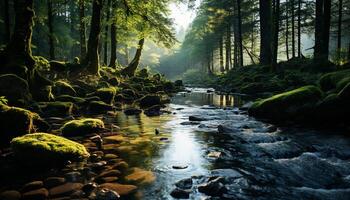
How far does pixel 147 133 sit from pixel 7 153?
3630mm

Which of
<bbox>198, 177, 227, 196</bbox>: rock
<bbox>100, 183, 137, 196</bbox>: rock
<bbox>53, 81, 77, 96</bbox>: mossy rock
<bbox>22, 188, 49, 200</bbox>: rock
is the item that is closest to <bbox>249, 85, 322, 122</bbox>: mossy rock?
<bbox>198, 177, 227, 196</bbox>: rock

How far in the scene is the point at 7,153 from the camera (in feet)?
22.3

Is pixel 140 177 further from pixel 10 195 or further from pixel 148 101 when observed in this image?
pixel 148 101

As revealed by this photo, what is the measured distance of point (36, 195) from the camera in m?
4.87

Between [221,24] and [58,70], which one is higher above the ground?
[221,24]

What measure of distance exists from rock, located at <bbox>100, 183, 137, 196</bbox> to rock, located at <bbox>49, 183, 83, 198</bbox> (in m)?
0.39

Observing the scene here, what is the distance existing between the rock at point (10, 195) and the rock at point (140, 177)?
1.62 meters

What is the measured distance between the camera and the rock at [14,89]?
1030 cm

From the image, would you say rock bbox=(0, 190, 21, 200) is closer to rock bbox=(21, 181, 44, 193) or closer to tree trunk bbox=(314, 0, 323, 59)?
rock bbox=(21, 181, 44, 193)

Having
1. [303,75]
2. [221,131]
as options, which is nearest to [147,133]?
[221,131]

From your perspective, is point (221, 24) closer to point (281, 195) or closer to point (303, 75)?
point (303, 75)

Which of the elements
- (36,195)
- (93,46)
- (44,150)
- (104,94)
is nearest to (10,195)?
(36,195)

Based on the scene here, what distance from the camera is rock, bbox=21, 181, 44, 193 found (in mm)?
5078

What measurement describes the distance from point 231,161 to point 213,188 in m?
1.64
